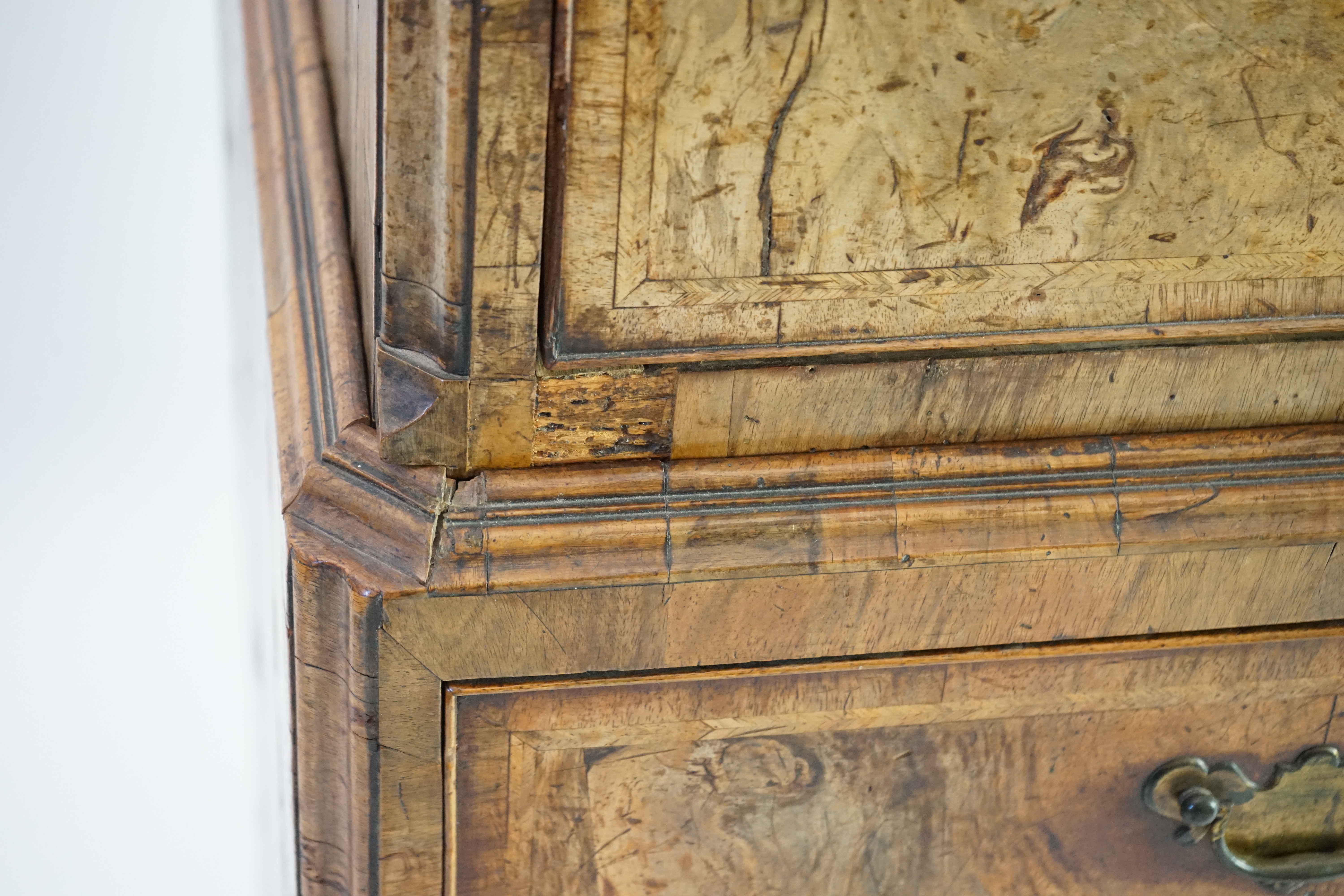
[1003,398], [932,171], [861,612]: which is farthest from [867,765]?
[932,171]

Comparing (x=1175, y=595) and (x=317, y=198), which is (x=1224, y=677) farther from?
(x=317, y=198)

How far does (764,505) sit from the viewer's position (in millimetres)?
603

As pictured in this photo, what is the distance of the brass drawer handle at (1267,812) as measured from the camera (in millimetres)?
717

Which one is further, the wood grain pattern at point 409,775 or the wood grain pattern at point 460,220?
the wood grain pattern at point 409,775

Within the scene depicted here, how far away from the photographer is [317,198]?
79cm

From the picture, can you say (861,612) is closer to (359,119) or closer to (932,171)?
(932,171)

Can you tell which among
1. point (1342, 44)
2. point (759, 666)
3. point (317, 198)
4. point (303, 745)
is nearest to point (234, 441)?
point (317, 198)

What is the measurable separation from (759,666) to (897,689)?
74mm

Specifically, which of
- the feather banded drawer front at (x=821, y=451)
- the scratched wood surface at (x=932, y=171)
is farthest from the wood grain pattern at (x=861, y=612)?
the scratched wood surface at (x=932, y=171)

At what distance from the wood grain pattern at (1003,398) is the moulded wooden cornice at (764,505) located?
0.01 metres

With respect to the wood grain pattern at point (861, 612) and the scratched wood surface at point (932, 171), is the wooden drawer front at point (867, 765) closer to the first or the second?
the wood grain pattern at point (861, 612)

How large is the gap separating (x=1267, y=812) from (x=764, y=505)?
0.37 meters

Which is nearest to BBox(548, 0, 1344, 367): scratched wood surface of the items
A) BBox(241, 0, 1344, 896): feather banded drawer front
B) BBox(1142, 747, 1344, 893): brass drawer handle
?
BBox(241, 0, 1344, 896): feather banded drawer front

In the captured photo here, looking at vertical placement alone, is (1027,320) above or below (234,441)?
above
